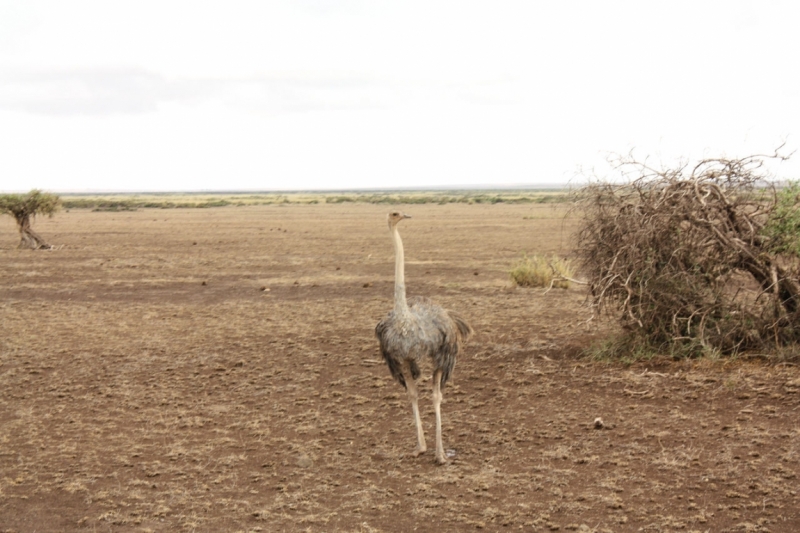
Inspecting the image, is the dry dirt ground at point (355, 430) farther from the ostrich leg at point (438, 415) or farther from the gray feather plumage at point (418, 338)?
the gray feather plumage at point (418, 338)

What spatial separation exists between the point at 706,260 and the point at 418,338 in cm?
445

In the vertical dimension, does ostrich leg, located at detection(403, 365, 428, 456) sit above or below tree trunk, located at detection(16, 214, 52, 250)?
below

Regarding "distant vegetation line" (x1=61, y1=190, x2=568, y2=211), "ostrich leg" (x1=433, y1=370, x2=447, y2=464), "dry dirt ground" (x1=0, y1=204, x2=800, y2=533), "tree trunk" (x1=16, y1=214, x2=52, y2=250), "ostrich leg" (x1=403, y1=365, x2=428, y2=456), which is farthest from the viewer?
"distant vegetation line" (x1=61, y1=190, x2=568, y2=211)

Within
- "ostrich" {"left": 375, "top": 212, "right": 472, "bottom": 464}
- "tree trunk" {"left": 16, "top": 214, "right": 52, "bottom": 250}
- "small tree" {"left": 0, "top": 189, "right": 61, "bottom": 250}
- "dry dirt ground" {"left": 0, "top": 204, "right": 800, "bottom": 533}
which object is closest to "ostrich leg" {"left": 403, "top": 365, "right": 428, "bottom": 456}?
"ostrich" {"left": 375, "top": 212, "right": 472, "bottom": 464}

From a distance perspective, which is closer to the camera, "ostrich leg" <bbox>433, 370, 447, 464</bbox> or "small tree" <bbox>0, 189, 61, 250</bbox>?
"ostrich leg" <bbox>433, 370, 447, 464</bbox>

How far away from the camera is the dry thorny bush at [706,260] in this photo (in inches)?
362

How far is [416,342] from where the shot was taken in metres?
6.93

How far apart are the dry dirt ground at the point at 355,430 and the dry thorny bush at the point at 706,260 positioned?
1.95ft

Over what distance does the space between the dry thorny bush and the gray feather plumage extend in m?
3.02

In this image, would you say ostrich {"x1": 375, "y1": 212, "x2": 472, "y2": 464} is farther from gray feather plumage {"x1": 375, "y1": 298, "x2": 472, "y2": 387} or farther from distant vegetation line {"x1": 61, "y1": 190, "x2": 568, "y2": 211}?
distant vegetation line {"x1": 61, "y1": 190, "x2": 568, "y2": 211}

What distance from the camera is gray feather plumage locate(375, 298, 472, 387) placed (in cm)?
694

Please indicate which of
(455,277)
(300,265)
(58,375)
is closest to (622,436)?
(58,375)

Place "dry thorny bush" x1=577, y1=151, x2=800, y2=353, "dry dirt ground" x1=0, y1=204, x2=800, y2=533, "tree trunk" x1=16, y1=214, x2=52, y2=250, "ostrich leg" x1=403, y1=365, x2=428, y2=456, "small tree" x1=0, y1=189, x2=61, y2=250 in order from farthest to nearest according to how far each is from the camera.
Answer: "tree trunk" x1=16, y1=214, x2=52, y2=250
"small tree" x1=0, y1=189, x2=61, y2=250
"dry thorny bush" x1=577, y1=151, x2=800, y2=353
"ostrich leg" x1=403, y1=365, x2=428, y2=456
"dry dirt ground" x1=0, y1=204, x2=800, y2=533

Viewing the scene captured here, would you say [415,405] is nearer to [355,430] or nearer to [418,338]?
[418,338]
